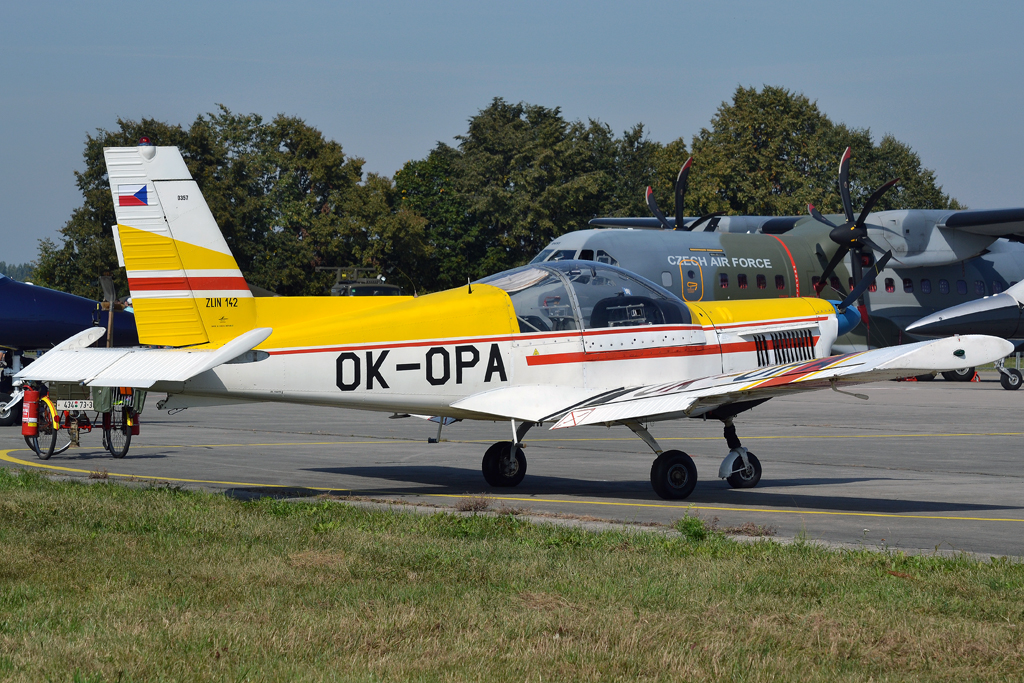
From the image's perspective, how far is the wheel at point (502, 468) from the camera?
508 inches

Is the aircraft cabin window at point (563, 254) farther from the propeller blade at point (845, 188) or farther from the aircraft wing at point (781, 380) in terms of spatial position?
the aircraft wing at point (781, 380)

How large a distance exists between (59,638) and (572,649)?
8.75 feet

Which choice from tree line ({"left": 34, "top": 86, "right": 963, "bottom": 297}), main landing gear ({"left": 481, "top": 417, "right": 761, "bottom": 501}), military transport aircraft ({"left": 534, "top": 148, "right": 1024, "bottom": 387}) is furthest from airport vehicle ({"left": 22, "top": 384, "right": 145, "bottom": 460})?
tree line ({"left": 34, "top": 86, "right": 963, "bottom": 297})

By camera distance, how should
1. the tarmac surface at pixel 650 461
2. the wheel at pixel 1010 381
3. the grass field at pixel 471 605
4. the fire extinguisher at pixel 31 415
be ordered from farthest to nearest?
the wheel at pixel 1010 381 < the fire extinguisher at pixel 31 415 < the tarmac surface at pixel 650 461 < the grass field at pixel 471 605

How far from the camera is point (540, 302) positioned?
12.2 metres

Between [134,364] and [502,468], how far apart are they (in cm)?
449

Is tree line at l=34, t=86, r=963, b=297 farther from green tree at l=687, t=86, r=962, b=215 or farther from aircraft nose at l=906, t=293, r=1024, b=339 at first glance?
aircraft nose at l=906, t=293, r=1024, b=339

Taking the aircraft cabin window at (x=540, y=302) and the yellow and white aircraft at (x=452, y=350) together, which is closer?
the yellow and white aircraft at (x=452, y=350)

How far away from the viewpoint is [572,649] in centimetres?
549

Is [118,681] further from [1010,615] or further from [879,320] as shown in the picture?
[879,320]

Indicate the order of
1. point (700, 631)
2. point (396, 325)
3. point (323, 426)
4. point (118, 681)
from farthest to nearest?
point (323, 426) < point (396, 325) < point (700, 631) < point (118, 681)

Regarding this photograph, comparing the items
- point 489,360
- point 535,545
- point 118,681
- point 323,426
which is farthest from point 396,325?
point 323,426

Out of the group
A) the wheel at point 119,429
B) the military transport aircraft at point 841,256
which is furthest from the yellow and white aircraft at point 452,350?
the military transport aircraft at point 841,256

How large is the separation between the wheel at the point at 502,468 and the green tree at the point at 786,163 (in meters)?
67.1
